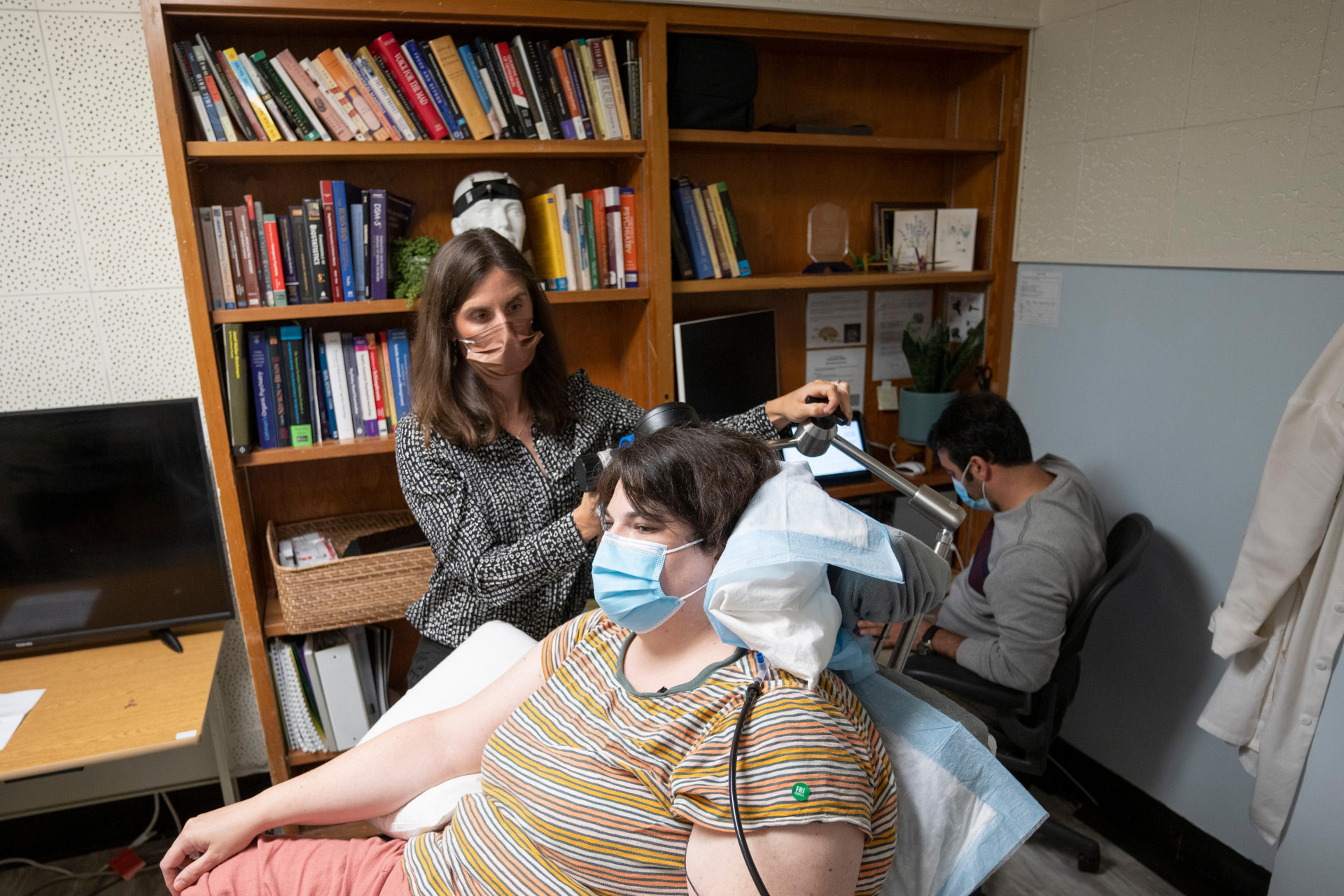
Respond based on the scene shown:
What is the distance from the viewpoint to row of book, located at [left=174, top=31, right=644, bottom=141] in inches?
73.2

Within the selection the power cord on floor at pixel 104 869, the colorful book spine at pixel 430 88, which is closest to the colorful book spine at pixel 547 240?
the colorful book spine at pixel 430 88

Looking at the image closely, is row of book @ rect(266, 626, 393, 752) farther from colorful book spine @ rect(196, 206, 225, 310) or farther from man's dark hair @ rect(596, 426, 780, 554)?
man's dark hair @ rect(596, 426, 780, 554)

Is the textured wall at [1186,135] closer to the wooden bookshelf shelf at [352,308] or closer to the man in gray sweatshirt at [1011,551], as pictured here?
the man in gray sweatshirt at [1011,551]

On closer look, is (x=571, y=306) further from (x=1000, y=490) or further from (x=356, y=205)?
Answer: (x=1000, y=490)

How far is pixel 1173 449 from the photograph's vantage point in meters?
2.13

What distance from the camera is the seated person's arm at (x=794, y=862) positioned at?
0.86 m

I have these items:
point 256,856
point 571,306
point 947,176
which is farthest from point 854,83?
point 256,856

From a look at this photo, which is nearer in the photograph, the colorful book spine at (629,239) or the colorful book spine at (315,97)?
the colorful book spine at (315,97)

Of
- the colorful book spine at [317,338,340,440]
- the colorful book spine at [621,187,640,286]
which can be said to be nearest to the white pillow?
the colorful book spine at [317,338,340,440]

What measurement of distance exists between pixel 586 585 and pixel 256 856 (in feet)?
2.64

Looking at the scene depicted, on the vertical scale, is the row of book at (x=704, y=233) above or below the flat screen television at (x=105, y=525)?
above

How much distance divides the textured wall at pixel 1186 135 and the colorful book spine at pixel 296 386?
6.88 ft

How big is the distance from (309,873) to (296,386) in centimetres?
123

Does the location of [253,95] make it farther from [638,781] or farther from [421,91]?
[638,781]
